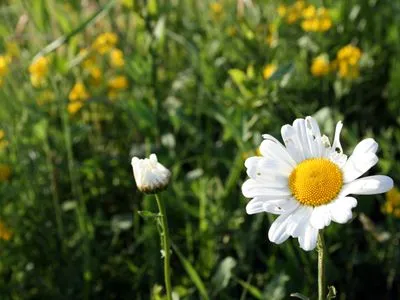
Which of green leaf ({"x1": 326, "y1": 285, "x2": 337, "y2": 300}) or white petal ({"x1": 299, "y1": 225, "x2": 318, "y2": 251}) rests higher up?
white petal ({"x1": 299, "y1": 225, "x2": 318, "y2": 251})

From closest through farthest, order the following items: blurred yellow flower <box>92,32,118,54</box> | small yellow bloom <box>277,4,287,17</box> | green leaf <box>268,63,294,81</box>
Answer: green leaf <box>268,63,294,81</box>
blurred yellow flower <box>92,32,118,54</box>
small yellow bloom <box>277,4,287,17</box>

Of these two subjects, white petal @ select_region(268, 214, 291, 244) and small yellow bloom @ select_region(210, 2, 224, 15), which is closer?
white petal @ select_region(268, 214, 291, 244)

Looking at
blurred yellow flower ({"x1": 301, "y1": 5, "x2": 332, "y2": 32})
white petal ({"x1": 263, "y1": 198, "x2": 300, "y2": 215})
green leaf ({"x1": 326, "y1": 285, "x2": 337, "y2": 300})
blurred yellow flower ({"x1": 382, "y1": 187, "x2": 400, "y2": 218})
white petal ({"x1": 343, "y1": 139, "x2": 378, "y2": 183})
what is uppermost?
blurred yellow flower ({"x1": 301, "y1": 5, "x2": 332, "y2": 32})

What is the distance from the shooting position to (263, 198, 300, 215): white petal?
1.05 meters

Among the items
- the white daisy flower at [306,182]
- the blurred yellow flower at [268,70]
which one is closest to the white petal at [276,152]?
the white daisy flower at [306,182]

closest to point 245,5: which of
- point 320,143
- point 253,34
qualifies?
point 253,34

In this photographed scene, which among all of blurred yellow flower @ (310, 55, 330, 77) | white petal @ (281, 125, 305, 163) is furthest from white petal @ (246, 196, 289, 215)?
blurred yellow flower @ (310, 55, 330, 77)

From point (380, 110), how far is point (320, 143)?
56.8 inches

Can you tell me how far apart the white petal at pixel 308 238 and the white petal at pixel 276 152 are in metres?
0.16

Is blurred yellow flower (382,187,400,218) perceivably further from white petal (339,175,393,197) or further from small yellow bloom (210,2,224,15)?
small yellow bloom (210,2,224,15)

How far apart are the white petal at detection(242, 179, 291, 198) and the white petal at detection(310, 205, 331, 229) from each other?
0.07m

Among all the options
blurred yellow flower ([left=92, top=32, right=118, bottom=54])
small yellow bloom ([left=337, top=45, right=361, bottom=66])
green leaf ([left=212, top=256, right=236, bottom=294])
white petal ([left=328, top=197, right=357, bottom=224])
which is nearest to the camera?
white petal ([left=328, top=197, right=357, bottom=224])

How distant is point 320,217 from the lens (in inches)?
40.5

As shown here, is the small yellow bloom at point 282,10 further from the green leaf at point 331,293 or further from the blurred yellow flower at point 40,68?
the green leaf at point 331,293
